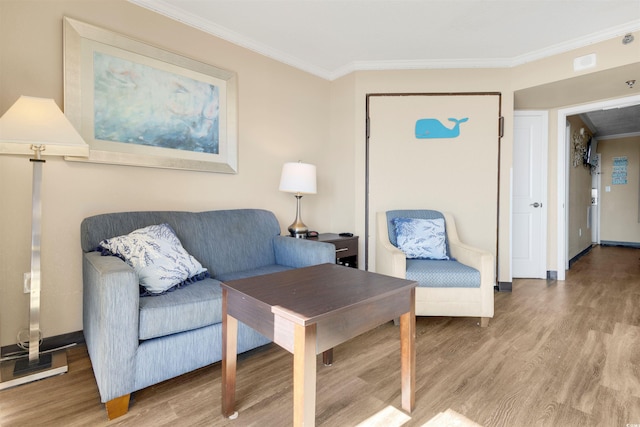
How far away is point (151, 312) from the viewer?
139 cm

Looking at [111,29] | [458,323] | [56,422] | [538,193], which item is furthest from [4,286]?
[538,193]

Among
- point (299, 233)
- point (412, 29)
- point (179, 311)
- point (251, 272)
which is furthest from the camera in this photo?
point (299, 233)

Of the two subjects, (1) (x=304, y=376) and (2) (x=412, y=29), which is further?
(2) (x=412, y=29)

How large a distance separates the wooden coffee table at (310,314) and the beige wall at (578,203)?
444 centimetres

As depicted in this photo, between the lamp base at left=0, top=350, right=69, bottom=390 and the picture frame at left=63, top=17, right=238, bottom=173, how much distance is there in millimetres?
1167

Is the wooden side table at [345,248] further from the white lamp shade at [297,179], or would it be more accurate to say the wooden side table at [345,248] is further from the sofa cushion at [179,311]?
the sofa cushion at [179,311]

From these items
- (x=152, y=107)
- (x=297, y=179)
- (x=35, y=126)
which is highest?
(x=152, y=107)

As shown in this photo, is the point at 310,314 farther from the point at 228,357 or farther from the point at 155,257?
the point at 155,257

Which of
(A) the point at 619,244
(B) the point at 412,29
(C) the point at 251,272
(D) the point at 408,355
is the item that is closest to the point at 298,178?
(C) the point at 251,272

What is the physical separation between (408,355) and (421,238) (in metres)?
1.49

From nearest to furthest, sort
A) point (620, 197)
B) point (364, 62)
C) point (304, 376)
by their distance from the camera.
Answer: point (304, 376), point (364, 62), point (620, 197)

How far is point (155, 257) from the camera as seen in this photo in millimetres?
1664

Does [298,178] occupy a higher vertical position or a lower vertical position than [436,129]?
lower

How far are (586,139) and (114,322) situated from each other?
23.3 ft
